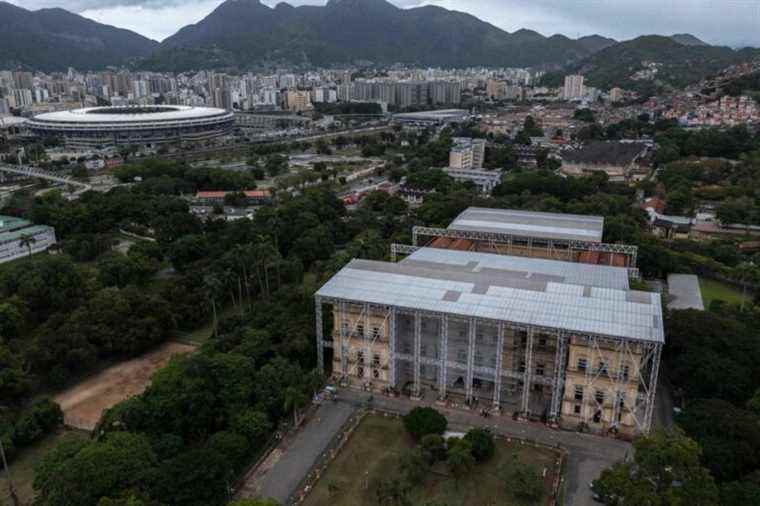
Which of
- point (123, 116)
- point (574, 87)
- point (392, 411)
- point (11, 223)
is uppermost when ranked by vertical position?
point (574, 87)

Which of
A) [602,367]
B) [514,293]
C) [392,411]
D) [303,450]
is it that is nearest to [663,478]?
[602,367]

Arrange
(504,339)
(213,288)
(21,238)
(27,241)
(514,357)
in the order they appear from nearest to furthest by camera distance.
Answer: (504,339) < (514,357) < (213,288) < (27,241) < (21,238)

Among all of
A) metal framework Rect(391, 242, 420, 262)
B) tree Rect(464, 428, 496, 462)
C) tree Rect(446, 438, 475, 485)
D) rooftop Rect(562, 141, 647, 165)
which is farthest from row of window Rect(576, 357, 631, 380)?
rooftop Rect(562, 141, 647, 165)

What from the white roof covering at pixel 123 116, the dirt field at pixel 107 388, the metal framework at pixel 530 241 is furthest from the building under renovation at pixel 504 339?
the white roof covering at pixel 123 116

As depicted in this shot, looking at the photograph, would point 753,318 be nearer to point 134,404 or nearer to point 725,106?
point 134,404

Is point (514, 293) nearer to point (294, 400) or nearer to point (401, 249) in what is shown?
point (294, 400)

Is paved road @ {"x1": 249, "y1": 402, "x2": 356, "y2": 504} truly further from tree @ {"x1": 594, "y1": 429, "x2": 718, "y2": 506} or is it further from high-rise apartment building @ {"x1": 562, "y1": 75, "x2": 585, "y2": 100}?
high-rise apartment building @ {"x1": 562, "y1": 75, "x2": 585, "y2": 100}

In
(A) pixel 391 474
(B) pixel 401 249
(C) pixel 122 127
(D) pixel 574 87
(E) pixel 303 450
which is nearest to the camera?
(A) pixel 391 474

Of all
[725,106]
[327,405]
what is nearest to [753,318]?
[327,405]
